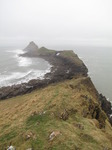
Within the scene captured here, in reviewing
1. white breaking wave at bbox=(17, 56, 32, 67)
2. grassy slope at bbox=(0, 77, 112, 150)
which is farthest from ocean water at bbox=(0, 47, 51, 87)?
grassy slope at bbox=(0, 77, 112, 150)

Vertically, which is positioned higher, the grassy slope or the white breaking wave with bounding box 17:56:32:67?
the grassy slope

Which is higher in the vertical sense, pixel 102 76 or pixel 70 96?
pixel 70 96

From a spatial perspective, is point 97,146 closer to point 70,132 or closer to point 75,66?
point 70,132

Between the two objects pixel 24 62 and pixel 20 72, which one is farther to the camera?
pixel 24 62

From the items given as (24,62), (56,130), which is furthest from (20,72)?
(56,130)

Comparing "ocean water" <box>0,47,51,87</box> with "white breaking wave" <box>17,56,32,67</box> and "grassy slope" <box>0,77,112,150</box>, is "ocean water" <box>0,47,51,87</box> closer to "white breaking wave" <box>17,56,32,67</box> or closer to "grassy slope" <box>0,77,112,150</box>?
"white breaking wave" <box>17,56,32,67</box>

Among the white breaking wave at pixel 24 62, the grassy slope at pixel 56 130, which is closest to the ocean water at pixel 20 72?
the white breaking wave at pixel 24 62

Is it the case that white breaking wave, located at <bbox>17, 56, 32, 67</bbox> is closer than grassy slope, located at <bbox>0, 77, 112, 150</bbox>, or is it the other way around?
grassy slope, located at <bbox>0, 77, 112, 150</bbox>

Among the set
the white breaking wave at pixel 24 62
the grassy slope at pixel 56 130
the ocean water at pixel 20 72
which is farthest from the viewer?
the white breaking wave at pixel 24 62

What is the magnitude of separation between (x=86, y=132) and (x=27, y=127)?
7311 millimetres

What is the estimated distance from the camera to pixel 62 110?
2555cm

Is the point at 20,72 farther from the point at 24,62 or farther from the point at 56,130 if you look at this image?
the point at 56,130

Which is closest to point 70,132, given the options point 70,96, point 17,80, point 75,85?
point 70,96

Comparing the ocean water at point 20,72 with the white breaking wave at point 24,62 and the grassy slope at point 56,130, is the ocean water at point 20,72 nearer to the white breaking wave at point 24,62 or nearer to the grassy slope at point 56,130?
the white breaking wave at point 24,62
